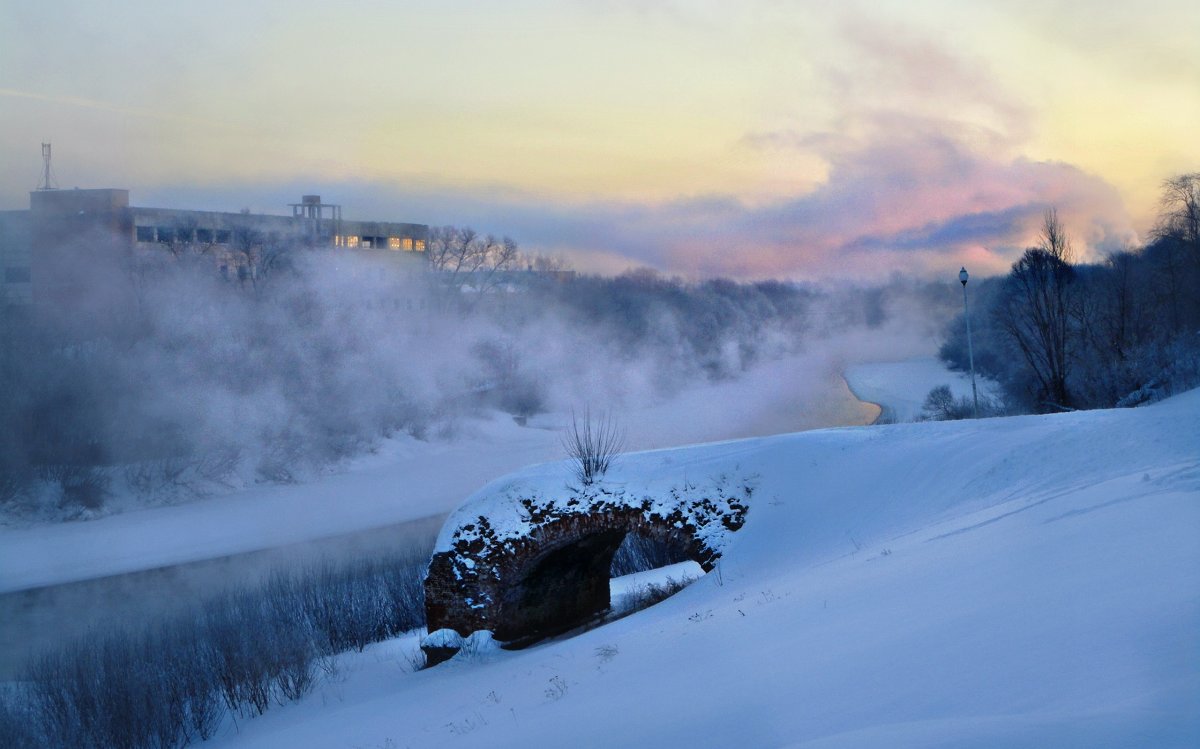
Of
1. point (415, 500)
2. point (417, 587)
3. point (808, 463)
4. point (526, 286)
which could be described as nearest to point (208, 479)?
point (415, 500)

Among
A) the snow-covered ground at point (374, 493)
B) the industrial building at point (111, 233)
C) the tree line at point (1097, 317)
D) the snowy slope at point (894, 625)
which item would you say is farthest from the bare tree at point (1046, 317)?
the industrial building at point (111, 233)

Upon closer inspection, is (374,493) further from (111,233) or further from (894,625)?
(894,625)

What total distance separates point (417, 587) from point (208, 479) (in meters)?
23.4

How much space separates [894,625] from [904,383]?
Result: 61.8m

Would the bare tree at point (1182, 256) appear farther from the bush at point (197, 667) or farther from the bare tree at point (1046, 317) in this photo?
the bush at point (197, 667)

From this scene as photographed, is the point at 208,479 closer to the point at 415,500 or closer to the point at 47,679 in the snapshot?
the point at 415,500

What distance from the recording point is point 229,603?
2822 cm

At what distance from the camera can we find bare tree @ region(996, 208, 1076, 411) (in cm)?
3869

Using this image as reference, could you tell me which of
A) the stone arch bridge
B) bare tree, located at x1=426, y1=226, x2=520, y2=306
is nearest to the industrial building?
bare tree, located at x1=426, y1=226, x2=520, y2=306

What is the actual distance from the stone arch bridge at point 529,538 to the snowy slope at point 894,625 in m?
0.51

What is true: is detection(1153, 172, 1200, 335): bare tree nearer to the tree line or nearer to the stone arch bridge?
the tree line

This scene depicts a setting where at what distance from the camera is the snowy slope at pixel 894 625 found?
225 inches

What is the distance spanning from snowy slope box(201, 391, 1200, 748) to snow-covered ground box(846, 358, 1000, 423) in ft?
102

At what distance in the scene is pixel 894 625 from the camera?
7.93 m
